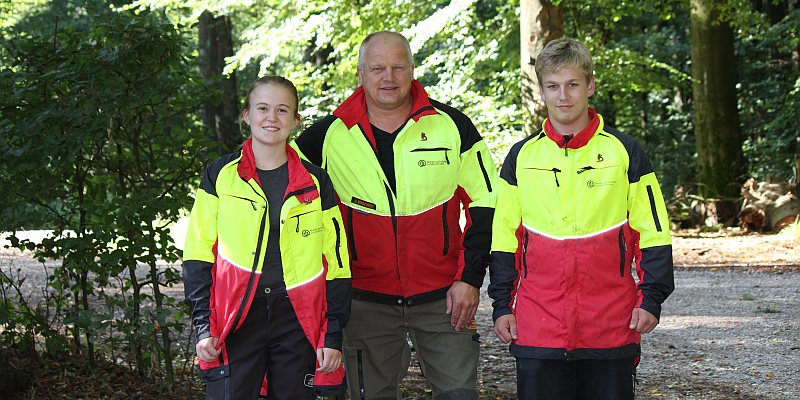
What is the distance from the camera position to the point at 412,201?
3127 millimetres

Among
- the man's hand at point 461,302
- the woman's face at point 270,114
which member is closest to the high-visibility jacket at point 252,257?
the woman's face at point 270,114

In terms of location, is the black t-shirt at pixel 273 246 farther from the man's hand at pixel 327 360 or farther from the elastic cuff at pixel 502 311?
the elastic cuff at pixel 502 311

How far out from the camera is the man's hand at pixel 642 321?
2648mm

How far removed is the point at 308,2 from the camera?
1234 centimetres

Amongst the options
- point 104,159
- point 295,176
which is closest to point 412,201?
point 295,176

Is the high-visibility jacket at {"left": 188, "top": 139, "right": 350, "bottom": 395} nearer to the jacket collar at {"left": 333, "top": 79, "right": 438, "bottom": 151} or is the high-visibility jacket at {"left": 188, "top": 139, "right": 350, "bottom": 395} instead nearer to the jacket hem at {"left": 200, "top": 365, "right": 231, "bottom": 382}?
the jacket hem at {"left": 200, "top": 365, "right": 231, "bottom": 382}

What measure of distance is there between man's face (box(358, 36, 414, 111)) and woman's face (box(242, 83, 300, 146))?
0.46 m

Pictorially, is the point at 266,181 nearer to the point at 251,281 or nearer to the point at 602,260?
the point at 251,281

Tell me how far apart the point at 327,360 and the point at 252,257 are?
1.71 ft

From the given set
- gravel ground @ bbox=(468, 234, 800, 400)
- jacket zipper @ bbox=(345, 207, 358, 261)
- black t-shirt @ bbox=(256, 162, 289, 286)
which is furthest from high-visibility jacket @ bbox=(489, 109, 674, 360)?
gravel ground @ bbox=(468, 234, 800, 400)

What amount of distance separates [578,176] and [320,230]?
1.12 meters

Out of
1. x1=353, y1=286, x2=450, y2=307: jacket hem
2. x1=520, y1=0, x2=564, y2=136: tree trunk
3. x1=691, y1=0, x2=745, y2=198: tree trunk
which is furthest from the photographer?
x1=691, y1=0, x2=745, y2=198: tree trunk

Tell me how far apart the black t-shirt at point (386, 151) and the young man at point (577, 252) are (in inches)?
22.3

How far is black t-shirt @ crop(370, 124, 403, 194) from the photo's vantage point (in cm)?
318
